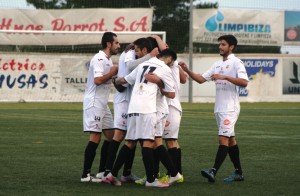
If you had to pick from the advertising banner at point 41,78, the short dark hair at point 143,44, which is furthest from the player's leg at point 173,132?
the advertising banner at point 41,78

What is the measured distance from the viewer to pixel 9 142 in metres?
18.5

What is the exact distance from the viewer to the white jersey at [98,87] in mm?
12477

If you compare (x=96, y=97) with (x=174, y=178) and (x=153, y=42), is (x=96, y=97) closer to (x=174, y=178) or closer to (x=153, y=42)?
(x=153, y=42)

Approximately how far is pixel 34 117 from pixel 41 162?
43.2 ft

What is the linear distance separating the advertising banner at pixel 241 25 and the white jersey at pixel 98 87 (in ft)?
112

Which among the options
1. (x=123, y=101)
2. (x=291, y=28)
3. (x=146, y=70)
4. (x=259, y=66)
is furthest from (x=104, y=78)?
(x=291, y=28)

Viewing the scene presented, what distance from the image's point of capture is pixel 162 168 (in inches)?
558

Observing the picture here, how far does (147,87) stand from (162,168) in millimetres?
2755

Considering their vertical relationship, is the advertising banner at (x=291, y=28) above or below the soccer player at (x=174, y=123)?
above

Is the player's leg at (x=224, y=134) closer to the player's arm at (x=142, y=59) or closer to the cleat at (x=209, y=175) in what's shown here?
the cleat at (x=209, y=175)

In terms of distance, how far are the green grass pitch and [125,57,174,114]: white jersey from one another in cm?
114

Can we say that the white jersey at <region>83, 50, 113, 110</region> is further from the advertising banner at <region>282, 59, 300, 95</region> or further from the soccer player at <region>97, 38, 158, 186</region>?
the advertising banner at <region>282, 59, 300, 95</region>

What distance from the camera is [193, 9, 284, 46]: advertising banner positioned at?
4650cm

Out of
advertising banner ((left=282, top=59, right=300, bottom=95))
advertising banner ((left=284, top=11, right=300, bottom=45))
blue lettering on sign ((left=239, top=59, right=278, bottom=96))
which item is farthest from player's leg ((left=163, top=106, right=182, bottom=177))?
advertising banner ((left=284, top=11, right=300, bottom=45))
